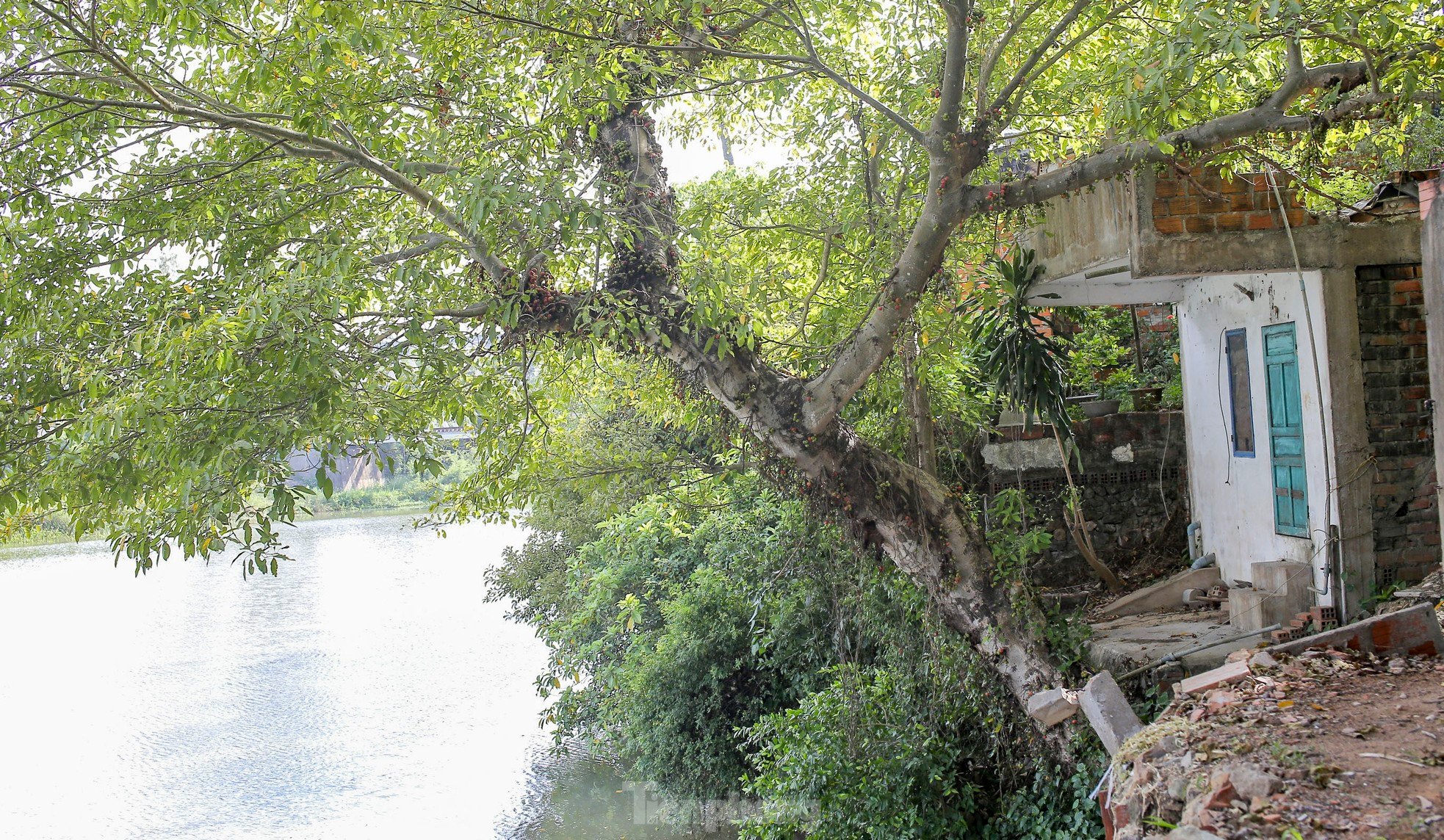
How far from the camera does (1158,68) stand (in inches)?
195

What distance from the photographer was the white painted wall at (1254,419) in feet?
21.2

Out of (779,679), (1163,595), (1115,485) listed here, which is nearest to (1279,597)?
(1163,595)

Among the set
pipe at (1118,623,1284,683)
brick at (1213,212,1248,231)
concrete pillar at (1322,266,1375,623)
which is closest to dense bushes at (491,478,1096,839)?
pipe at (1118,623,1284,683)

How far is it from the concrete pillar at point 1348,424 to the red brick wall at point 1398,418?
0.15 ft

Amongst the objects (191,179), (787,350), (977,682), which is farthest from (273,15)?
(977,682)

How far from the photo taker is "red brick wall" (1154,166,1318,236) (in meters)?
6.08

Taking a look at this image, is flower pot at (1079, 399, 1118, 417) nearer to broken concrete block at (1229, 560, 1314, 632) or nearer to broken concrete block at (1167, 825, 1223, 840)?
broken concrete block at (1229, 560, 1314, 632)

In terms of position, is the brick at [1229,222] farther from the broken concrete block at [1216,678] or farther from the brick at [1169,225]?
the broken concrete block at [1216,678]

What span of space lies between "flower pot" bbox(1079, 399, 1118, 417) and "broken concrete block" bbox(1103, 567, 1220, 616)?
1.93 metres

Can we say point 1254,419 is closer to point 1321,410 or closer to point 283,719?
point 1321,410

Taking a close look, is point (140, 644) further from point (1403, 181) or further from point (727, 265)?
point (1403, 181)

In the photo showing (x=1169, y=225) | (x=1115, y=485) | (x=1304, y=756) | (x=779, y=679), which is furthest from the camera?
(x=779, y=679)

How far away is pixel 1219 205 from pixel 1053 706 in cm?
322

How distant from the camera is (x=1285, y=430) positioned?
6.89 metres
